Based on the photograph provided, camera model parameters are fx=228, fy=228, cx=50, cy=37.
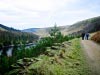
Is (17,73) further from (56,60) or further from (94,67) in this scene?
(94,67)

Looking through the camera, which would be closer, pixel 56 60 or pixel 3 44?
pixel 56 60

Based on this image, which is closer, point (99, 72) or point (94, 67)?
point (99, 72)

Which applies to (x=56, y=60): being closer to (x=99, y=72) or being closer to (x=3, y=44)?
(x=99, y=72)

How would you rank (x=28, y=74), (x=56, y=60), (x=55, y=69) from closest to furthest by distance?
1. (x=28, y=74)
2. (x=55, y=69)
3. (x=56, y=60)

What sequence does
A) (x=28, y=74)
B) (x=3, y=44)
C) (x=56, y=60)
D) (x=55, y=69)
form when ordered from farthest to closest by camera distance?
(x=3, y=44) → (x=56, y=60) → (x=55, y=69) → (x=28, y=74)

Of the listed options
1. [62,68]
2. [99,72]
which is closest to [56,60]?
[62,68]

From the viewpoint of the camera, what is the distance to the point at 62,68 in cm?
1658

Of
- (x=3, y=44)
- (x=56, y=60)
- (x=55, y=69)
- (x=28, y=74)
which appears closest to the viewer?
(x=28, y=74)

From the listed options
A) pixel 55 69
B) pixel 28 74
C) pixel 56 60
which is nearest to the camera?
pixel 28 74

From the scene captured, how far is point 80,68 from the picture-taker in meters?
16.4

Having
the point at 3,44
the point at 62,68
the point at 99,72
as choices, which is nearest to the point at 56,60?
the point at 62,68

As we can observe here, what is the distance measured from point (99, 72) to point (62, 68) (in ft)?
9.63

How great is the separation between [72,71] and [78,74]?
0.93m

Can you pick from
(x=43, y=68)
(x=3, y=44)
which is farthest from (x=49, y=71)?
(x=3, y=44)
